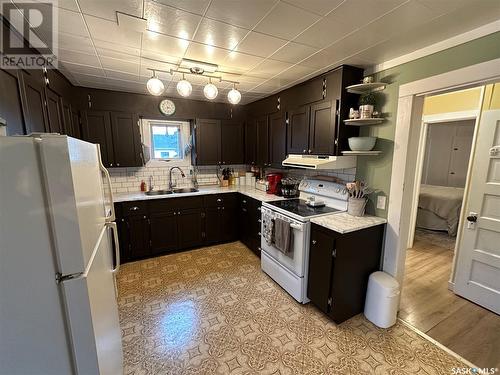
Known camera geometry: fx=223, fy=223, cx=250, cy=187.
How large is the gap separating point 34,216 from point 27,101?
1491 mm

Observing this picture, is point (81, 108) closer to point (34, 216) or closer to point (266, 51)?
point (266, 51)

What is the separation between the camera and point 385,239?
2248 mm

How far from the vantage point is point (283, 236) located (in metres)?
2.46

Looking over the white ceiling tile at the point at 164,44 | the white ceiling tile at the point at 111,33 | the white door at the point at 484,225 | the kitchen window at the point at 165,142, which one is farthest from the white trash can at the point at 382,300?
the kitchen window at the point at 165,142

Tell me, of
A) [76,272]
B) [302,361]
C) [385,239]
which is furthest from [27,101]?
[385,239]

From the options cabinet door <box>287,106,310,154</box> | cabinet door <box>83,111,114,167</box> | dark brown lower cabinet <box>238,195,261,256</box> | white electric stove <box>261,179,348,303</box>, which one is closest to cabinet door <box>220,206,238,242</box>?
dark brown lower cabinet <box>238,195,261,256</box>

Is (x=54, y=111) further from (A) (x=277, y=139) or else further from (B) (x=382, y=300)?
(B) (x=382, y=300)

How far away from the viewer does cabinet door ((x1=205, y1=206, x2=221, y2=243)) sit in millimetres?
3668

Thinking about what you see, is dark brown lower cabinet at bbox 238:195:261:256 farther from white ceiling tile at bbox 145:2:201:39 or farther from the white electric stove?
white ceiling tile at bbox 145:2:201:39

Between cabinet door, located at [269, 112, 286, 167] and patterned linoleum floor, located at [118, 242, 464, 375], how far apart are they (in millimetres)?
1711

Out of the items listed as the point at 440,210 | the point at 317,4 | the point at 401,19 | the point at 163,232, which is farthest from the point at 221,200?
the point at 440,210

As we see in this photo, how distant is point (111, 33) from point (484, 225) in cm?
386

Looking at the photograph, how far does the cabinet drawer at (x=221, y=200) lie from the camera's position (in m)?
3.63

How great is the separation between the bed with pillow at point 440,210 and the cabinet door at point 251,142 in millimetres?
3623
